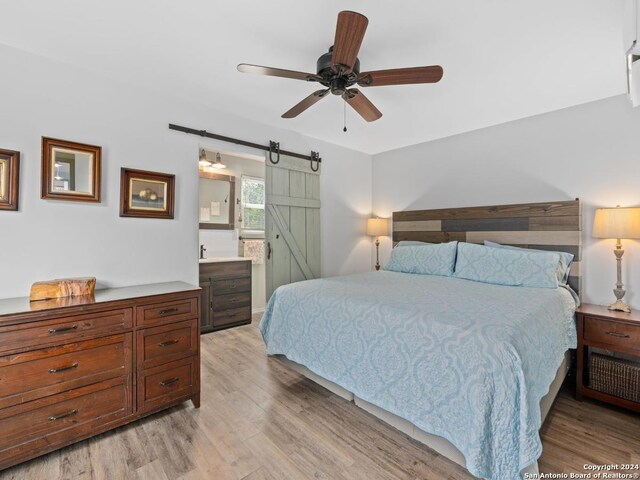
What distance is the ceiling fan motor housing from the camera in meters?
1.84

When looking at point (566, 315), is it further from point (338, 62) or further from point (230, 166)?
point (230, 166)

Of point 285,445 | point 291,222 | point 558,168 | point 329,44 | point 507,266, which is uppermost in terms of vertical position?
point 329,44

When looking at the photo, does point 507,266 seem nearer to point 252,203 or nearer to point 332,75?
point 332,75

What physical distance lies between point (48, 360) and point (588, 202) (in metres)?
4.25

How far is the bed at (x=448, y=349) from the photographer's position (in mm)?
1392

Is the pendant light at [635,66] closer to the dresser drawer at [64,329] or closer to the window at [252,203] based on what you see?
the dresser drawer at [64,329]

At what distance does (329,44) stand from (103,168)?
1.92 m

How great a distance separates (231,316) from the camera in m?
3.97

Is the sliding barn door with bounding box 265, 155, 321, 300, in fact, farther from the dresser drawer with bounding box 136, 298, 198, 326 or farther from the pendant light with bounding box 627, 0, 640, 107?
the pendant light with bounding box 627, 0, 640, 107

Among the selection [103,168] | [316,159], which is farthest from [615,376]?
[103,168]

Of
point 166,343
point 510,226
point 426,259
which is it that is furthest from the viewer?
point 426,259

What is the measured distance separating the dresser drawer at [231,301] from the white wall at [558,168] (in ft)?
8.69

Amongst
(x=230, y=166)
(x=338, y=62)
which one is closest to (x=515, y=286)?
(x=338, y=62)

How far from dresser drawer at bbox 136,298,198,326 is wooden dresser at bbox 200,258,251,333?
1591mm
